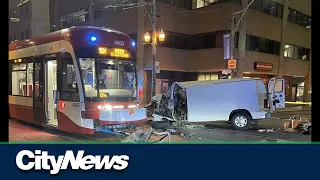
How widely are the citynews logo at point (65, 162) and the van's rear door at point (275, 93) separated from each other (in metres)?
9.24

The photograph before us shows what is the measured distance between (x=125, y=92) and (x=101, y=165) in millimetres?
5317

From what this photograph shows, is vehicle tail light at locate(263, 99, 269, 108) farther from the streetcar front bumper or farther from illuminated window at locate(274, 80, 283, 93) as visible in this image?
the streetcar front bumper

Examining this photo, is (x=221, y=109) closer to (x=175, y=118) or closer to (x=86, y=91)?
(x=175, y=118)

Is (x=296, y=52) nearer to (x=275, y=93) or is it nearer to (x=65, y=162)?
(x=275, y=93)

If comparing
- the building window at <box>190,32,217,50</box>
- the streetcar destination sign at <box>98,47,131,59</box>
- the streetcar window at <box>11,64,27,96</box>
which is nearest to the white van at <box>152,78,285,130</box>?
the streetcar destination sign at <box>98,47,131,59</box>

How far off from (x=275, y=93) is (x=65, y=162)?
33.5 ft

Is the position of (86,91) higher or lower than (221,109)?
higher

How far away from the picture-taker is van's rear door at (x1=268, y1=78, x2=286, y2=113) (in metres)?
12.1

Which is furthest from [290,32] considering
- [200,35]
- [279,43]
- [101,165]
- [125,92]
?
[101,165]

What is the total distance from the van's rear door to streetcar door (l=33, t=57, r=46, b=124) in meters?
8.83

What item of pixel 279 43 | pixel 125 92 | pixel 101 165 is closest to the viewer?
pixel 101 165

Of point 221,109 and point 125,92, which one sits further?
point 221,109

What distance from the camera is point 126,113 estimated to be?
9.22 m

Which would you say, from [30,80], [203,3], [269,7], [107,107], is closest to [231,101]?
[107,107]
